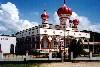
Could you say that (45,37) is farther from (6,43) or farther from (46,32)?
(6,43)

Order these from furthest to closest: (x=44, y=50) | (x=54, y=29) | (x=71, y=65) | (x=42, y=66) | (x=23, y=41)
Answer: (x=23, y=41), (x=54, y=29), (x=44, y=50), (x=71, y=65), (x=42, y=66)

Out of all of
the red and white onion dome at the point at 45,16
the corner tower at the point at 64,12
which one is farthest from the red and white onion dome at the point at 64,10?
the red and white onion dome at the point at 45,16

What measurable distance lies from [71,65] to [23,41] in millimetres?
36504

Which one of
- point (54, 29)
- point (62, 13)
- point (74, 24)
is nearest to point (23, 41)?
point (54, 29)

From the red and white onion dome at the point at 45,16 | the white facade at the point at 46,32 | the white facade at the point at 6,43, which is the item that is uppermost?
the red and white onion dome at the point at 45,16

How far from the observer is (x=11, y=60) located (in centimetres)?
4606

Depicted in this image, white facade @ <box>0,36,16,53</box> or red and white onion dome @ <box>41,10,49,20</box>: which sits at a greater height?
red and white onion dome @ <box>41,10,49,20</box>

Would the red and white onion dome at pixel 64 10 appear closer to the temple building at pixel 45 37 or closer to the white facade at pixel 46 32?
the temple building at pixel 45 37

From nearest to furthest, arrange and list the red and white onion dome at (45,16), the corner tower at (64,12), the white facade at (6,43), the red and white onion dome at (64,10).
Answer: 1. the red and white onion dome at (64,10)
2. the corner tower at (64,12)
3. the white facade at (6,43)
4. the red and white onion dome at (45,16)

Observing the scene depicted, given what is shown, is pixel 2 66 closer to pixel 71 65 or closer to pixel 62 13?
pixel 71 65

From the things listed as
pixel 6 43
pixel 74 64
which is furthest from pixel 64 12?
pixel 6 43

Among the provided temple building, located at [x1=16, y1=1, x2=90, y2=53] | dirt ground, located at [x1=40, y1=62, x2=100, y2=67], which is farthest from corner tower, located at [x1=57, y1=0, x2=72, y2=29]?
dirt ground, located at [x1=40, y1=62, x2=100, y2=67]

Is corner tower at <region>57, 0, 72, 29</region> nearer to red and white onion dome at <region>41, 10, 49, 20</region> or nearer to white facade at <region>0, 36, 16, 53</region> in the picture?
red and white onion dome at <region>41, 10, 49, 20</region>

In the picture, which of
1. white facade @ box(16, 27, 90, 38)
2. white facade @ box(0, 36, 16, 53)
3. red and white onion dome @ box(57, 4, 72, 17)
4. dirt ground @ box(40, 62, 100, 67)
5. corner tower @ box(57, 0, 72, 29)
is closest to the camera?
dirt ground @ box(40, 62, 100, 67)
